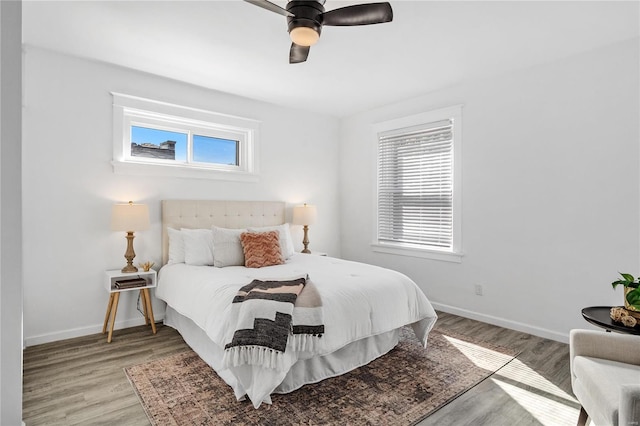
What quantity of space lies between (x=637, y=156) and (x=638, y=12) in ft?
3.57

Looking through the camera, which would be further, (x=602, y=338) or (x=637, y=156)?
(x=637, y=156)

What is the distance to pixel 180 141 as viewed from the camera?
4.09m

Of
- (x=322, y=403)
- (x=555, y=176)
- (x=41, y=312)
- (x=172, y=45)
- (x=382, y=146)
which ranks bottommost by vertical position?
(x=322, y=403)

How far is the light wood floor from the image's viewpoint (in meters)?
2.06

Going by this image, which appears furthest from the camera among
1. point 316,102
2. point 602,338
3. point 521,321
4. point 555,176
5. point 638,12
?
point 316,102

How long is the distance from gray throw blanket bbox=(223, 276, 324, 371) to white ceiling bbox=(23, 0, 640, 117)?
2.05 m

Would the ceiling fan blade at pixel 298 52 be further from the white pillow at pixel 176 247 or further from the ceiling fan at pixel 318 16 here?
the white pillow at pixel 176 247

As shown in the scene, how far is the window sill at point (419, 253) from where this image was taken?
407 cm

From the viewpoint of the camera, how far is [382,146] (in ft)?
16.1

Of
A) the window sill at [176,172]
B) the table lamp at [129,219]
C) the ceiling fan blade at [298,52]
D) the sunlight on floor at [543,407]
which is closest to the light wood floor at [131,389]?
the sunlight on floor at [543,407]

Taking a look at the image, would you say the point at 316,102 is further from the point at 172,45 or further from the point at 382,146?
the point at 172,45

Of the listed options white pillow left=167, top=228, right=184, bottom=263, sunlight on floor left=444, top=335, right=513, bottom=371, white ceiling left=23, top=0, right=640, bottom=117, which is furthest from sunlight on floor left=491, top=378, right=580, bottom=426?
white pillow left=167, top=228, right=184, bottom=263

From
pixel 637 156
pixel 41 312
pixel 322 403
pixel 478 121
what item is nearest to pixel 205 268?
pixel 41 312

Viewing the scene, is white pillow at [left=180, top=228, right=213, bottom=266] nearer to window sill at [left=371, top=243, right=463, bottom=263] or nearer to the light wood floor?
the light wood floor
